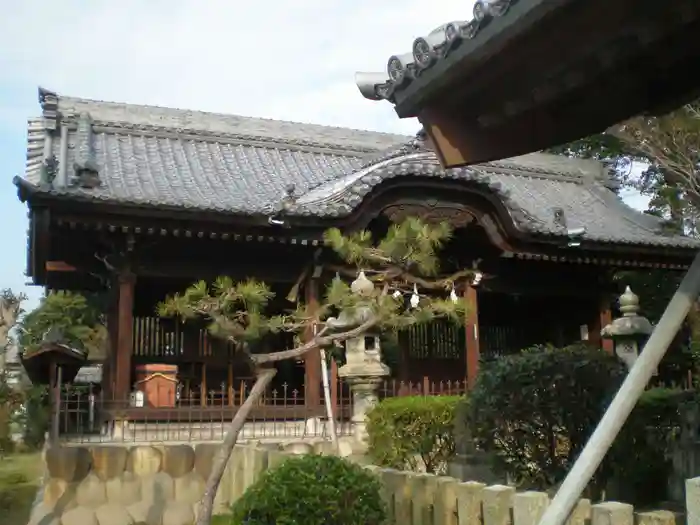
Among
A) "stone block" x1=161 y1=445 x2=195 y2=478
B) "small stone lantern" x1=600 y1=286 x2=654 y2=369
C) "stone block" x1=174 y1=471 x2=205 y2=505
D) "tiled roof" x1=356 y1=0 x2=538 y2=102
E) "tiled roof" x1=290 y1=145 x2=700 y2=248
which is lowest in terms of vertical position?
"stone block" x1=174 y1=471 x2=205 y2=505

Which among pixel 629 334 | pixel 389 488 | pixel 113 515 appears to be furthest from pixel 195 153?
pixel 389 488

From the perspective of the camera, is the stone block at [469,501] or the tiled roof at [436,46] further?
the stone block at [469,501]

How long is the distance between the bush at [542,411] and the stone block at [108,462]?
14.9ft

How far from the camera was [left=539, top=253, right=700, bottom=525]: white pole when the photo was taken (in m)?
3.45

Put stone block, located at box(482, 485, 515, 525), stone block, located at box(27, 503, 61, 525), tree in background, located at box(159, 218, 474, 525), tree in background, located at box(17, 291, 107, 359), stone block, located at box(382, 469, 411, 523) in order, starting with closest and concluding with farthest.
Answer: stone block, located at box(482, 485, 515, 525)
stone block, located at box(382, 469, 411, 523)
tree in background, located at box(159, 218, 474, 525)
stone block, located at box(27, 503, 61, 525)
tree in background, located at box(17, 291, 107, 359)

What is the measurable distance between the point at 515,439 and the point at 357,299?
181 cm

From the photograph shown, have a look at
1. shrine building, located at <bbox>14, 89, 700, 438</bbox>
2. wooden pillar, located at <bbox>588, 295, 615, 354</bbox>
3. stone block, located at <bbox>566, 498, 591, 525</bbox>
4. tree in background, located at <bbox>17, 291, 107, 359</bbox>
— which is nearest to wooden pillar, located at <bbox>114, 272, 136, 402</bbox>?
shrine building, located at <bbox>14, 89, 700, 438</bbox>

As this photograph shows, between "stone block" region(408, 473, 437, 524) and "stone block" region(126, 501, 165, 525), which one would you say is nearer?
"stone block" region(408, 473, 437, 524)

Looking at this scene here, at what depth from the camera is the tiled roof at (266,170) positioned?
12500mm

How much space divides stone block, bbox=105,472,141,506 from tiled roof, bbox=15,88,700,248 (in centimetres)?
406

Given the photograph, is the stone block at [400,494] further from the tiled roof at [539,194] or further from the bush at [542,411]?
the tiled roof at [539,194]

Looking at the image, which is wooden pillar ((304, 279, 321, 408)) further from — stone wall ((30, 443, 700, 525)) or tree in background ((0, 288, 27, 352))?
tree in background ((0, 288, 27, 352))

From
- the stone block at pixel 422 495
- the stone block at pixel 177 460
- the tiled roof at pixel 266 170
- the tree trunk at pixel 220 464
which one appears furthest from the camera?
the tiled roof at pixel 266 170

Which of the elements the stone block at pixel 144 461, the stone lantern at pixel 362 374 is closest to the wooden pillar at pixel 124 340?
the stone block at pixel 144 461
